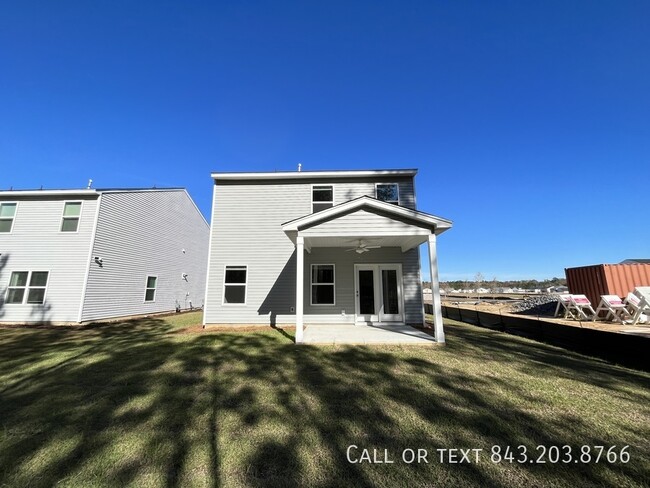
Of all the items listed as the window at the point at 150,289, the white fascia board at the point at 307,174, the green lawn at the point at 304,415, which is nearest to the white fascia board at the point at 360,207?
the green lawn at the point at 304,415

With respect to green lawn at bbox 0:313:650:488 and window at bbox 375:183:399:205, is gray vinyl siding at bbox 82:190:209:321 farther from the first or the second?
window at bbox 375:183:399:205

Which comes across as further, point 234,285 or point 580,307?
point 580,307

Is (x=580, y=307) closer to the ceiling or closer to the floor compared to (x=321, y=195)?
closer to the floor

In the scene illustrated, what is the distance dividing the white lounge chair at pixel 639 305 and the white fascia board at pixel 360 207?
9.51m

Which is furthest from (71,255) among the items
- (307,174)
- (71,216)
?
(307,174)

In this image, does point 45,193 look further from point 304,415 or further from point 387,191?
point 304,415

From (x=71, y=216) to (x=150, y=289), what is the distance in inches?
201

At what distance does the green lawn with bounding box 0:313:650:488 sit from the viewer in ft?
7.97

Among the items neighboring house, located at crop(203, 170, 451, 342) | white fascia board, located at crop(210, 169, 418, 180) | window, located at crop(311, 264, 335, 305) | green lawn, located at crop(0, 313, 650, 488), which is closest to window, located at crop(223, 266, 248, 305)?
neighboring house, located at crop(203, 170, 451, 342)

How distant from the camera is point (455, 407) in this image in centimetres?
370

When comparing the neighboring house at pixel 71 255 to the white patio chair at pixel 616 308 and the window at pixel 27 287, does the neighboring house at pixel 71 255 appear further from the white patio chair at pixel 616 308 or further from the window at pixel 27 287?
the white patio chair at pixel 616 308

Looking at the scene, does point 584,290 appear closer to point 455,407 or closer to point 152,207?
point 455,407

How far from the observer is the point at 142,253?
48.1ft

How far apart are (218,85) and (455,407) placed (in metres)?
15.0
